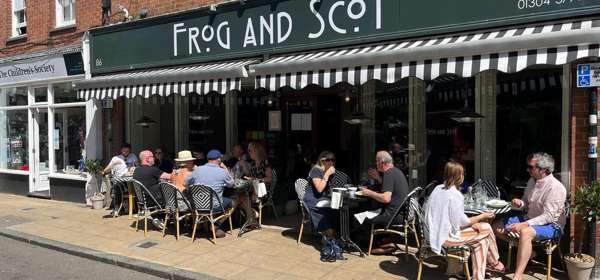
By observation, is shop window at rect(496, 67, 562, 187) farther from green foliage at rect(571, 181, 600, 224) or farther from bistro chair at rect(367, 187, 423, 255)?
bistro chair at rect(367, 187, 423, 255)

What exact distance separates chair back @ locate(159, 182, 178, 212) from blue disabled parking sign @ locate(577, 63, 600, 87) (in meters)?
5.32

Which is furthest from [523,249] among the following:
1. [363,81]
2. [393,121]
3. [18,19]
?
[18,19]

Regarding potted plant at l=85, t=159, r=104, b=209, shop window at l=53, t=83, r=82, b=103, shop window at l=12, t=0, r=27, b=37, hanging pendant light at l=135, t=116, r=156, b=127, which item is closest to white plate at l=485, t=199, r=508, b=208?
hanging pendant light at l=135, t=116, r=156, b=127

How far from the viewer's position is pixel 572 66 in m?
5.63

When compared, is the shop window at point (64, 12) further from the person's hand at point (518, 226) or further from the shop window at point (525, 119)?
the person's hand at point (518, 226)

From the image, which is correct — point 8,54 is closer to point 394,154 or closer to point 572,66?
point 394,154

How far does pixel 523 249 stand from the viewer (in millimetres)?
4879

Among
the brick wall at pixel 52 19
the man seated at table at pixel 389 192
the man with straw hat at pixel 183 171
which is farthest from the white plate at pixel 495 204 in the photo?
the brick wall at pixel 52 19

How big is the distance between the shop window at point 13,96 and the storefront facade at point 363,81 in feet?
10.8

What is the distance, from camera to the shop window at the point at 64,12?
11.6 meters

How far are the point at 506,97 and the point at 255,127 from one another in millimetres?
5335

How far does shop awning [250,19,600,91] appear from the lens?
4777 mm

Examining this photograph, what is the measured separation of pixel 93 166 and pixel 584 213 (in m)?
9.01

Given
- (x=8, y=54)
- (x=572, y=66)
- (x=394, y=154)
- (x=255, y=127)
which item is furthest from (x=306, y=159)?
(x=8, y=54)
